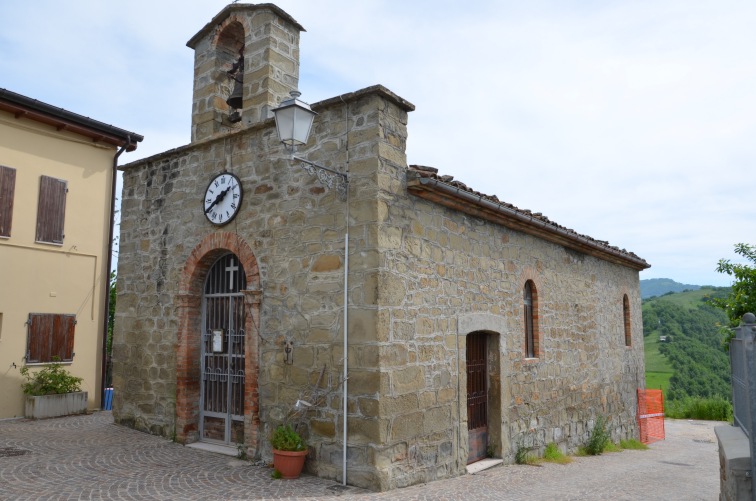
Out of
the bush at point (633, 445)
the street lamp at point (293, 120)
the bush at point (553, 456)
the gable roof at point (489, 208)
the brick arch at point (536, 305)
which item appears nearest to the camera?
the street lamp at point (293, 120)

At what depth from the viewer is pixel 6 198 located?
10359mm

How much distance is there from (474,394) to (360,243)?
10.3ft

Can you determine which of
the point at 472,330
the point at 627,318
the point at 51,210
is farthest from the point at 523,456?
the point at 51,210

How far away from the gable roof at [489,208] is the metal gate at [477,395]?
1777 mm

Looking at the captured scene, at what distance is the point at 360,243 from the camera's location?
646 cm

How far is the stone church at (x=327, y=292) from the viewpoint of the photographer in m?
6.45

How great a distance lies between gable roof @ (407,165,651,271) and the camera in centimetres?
684

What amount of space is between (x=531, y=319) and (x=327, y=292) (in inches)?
175

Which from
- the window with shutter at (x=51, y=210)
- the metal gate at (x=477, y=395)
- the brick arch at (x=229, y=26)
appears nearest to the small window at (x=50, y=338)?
the window with shutter at (x=51, y=210)

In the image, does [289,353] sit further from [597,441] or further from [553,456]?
[597,441]

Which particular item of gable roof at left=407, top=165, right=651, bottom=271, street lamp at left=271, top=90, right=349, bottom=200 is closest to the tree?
gable roof at left=407, top=165, right=651, bottom=271

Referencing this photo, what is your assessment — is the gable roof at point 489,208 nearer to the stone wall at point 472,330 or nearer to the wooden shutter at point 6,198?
the stone wall at point 472,330

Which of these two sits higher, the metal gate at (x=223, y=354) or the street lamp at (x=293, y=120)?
the street lamp at (x=293, y=120)

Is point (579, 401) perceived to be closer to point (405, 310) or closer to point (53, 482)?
point (405, 310)
